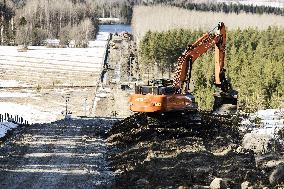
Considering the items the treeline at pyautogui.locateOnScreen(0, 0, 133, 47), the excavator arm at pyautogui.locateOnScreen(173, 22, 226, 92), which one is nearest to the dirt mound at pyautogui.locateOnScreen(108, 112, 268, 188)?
the excavator arm at pyautogui.locateOnScreen(173, 22, 226, 92)

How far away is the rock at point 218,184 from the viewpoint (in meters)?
15.0

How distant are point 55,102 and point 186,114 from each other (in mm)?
34014

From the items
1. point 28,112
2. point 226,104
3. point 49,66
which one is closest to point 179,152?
point 226,104

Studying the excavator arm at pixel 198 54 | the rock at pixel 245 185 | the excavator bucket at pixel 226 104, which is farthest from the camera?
the excavator bucket at pixel 226 104

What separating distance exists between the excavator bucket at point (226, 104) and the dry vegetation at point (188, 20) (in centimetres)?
9094

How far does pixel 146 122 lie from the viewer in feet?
90.6

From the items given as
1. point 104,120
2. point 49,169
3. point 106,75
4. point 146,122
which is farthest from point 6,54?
point 49,169

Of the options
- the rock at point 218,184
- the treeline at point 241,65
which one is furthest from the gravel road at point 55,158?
the treeline at point 241,65

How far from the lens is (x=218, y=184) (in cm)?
1505

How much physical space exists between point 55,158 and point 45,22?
12764 cm

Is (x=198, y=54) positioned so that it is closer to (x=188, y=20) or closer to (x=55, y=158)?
(x=55, y=158)

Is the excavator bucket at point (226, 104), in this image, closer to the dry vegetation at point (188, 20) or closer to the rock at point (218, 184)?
the rock at point (218, 184)

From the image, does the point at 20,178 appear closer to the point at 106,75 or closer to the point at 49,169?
the point at 49,169

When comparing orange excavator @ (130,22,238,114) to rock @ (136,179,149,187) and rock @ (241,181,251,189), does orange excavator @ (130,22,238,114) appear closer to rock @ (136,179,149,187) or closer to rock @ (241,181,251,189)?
rock @ (136,179,149,187)
